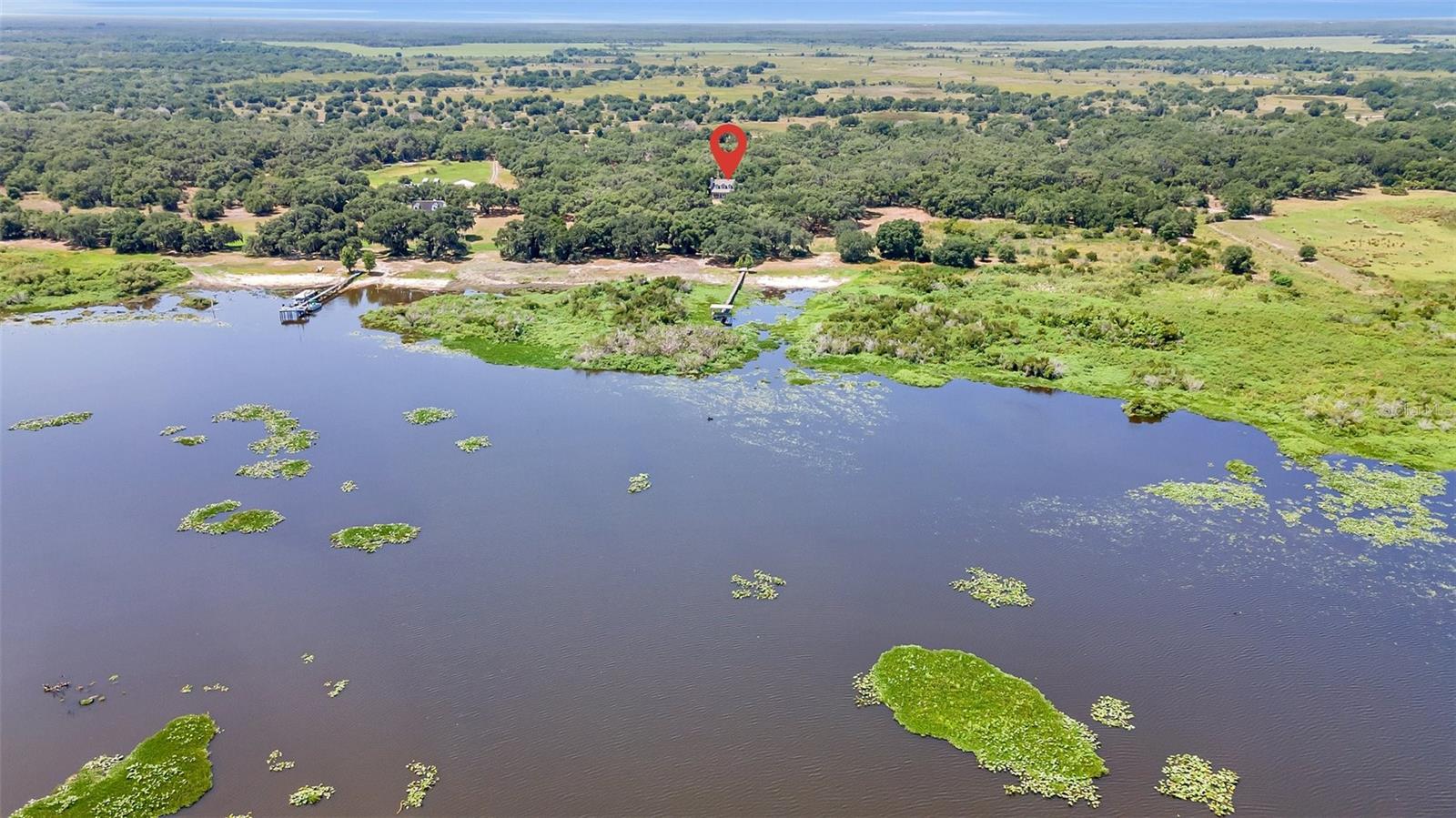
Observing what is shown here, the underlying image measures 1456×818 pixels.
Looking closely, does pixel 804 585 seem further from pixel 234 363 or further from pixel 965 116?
pixel 965 116

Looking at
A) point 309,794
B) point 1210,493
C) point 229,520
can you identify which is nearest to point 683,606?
point 309,794

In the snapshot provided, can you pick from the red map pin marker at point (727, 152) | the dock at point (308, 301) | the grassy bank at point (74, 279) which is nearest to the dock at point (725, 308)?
the dock at point (308, 301)

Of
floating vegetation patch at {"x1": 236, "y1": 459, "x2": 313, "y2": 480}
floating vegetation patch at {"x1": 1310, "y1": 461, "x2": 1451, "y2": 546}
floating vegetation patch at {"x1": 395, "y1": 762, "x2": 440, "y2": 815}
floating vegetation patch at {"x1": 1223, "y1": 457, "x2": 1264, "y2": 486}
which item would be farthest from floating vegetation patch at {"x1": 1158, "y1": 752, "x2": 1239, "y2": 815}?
floating vegetation patch at {"x1": 236, "y1": 459, "x2": 313, "y2": 480}

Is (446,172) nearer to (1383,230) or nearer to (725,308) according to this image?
(725,308)

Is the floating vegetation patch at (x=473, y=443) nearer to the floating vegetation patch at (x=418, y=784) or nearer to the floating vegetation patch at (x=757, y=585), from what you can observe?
the floating vegetation patch at (x=757, y=585)

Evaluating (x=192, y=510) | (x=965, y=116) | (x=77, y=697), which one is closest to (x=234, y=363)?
(x=192, y=510)

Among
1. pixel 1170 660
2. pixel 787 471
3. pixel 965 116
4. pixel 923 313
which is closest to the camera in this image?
pixel 1170 660
